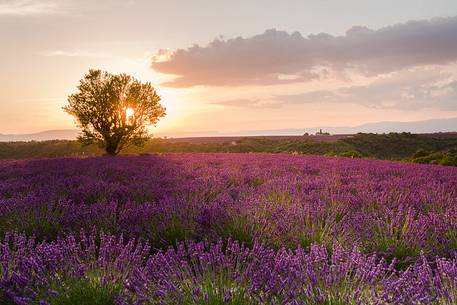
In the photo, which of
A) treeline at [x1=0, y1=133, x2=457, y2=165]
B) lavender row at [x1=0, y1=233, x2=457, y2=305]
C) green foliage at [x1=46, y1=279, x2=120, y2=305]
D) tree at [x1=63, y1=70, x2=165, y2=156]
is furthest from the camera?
treeline at [x1=0, y1=133, x2=457, y2=165]

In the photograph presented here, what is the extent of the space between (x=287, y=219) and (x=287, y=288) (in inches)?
79.5

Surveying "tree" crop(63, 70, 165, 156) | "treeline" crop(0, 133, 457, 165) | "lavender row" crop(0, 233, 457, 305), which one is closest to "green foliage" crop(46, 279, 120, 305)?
"lavender row" crop(0, 233, 457, 305)

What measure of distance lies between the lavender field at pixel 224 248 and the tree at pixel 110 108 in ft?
51.0

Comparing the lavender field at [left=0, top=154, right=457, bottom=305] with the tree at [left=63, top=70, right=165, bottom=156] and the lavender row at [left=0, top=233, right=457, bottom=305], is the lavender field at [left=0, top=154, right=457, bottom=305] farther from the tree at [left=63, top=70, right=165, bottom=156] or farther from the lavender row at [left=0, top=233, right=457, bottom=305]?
the tree at [left=63, top=70, right=165, bottom=156]

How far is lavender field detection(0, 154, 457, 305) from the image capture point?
2.58 metres

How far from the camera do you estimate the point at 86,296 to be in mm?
2775

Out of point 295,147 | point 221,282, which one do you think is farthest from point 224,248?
point 295,147

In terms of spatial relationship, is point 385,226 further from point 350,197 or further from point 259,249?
point 259,249

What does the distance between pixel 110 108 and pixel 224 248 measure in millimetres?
20709

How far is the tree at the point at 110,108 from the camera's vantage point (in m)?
23.8

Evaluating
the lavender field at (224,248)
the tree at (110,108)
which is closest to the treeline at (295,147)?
the tree at (110,108)

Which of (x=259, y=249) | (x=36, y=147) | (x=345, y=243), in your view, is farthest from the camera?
(x=36, y=147)

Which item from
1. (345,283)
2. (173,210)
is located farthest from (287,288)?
(173,210)

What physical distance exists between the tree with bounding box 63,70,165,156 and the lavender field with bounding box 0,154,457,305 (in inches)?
611
